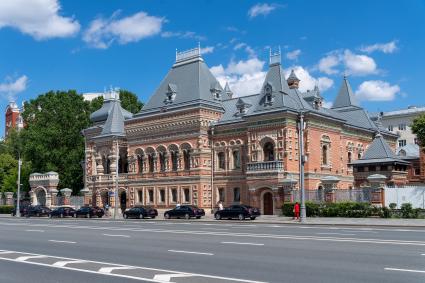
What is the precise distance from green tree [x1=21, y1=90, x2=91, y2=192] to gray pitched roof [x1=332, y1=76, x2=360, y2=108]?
1303 inches

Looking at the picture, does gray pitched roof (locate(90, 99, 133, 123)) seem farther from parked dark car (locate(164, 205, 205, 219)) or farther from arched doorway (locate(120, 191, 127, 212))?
parked dark car (locate(164, 205, 205, 219))

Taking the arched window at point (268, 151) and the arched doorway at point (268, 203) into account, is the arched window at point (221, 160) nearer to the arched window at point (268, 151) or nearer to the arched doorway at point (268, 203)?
the arched window at point (268, 151)

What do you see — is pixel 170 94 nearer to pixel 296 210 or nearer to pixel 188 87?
pixel 188 87

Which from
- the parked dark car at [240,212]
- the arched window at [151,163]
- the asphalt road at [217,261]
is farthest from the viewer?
the arched window at [151,163]

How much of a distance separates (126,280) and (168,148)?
143ft

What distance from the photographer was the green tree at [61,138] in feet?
231

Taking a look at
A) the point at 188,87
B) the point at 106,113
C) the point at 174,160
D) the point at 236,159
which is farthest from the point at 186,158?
the point at 106,113

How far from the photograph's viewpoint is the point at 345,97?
2438 inches

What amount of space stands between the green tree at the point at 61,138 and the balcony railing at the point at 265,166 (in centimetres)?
3149

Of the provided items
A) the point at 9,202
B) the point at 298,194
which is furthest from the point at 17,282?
the point at 9,202

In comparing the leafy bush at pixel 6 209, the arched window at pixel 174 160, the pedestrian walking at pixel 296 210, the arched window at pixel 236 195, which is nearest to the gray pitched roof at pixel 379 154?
the arched window at pixel 236 195

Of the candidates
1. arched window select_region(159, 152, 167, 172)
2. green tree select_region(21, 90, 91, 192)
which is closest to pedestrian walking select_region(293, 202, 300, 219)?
arched window select_region(159, 152, 167, 172)

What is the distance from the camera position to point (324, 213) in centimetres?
4022

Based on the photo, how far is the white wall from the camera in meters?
38.8
